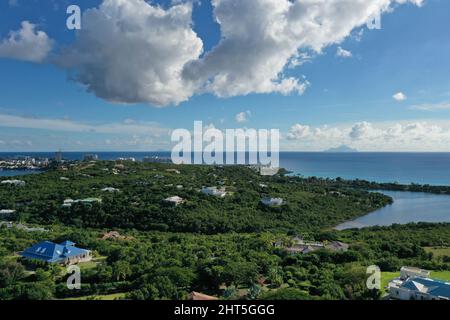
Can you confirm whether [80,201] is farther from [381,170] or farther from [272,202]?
[381,170]

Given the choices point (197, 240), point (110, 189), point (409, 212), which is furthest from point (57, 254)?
point (409, 212)

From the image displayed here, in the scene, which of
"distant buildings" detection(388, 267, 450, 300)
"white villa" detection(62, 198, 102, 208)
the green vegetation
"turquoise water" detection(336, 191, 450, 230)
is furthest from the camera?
"turquoise water" detection(336, 191, 450, 230)

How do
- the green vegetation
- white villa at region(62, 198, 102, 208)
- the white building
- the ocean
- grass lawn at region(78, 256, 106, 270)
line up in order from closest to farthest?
the green vegetation
grass lawn at region(78, 256, 106, 270)
white villa at region(62, 198, 102, 208)
the white building
the ocean

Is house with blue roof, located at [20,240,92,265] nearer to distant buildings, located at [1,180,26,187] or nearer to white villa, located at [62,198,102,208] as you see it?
white villa, located at [62,198,102,208]

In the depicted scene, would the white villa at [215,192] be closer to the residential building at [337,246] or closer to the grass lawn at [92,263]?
the residential building at [337,246]

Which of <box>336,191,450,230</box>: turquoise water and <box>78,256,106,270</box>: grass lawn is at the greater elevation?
<box>78,256,106,270</box>: grass lawn

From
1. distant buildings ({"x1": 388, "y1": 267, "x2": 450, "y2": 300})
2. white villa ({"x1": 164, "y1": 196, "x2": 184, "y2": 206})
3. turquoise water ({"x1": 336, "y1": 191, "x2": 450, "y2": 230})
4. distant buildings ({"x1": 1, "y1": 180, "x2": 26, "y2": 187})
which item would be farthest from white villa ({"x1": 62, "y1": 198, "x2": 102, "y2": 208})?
distant buildings ({"x1": 388, "y1": 267, "x2": 450, "y2": 300})
